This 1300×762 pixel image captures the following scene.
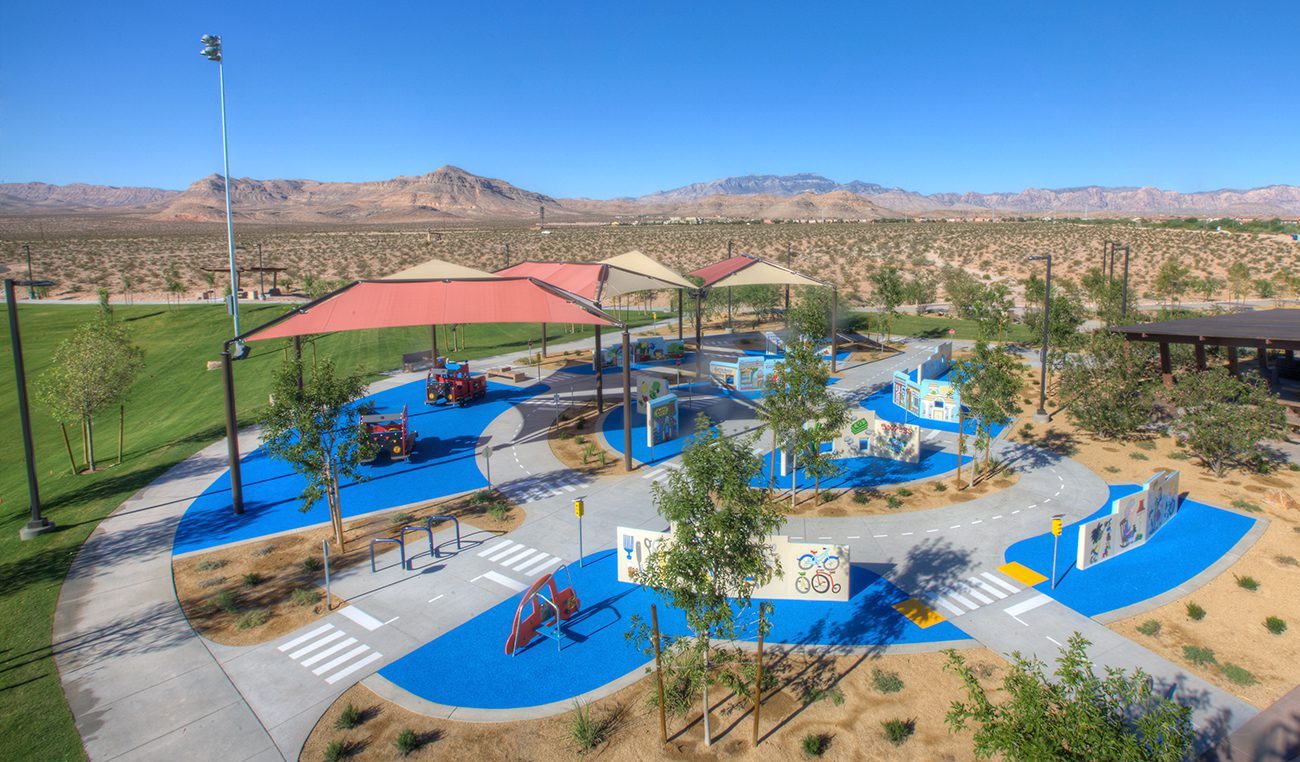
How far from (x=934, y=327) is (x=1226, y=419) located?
35.4 m

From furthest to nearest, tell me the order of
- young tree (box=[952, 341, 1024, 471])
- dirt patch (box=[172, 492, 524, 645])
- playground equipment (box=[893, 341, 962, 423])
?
playground equipment (box=[893, 341, 962, 423]), young tree (box=[952, 341, 1024, 471]), dirt patch (box=[172, 492, 524, 645])

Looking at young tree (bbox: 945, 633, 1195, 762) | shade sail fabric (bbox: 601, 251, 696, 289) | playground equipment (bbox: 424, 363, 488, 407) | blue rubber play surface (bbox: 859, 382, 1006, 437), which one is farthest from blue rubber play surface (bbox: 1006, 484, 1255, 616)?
playground equipment (bbox: 424, 363, 488, 407)

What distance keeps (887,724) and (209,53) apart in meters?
42.1

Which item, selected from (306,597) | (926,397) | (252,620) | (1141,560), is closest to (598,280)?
(926,397)

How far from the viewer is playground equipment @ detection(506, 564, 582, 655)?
42.6ft

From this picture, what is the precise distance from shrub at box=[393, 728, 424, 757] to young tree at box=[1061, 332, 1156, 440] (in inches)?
993

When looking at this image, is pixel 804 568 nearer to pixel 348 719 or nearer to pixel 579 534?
pixel 579 534

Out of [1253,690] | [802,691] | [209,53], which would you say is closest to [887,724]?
[802,691]

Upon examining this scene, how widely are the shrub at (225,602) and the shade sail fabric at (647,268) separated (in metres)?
22.8

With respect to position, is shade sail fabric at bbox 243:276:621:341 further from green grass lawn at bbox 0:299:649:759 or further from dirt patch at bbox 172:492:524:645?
dirt patch at bbox 172:492:524:645

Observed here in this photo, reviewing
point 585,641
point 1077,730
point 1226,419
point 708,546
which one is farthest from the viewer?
point 1226,419

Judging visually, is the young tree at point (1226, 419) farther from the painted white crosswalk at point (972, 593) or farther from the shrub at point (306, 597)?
the shrub at point (306, 597)

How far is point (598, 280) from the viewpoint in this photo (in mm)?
30625

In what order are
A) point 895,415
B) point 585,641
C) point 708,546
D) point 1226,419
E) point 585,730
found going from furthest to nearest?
point 895,415
point 1226,419
point 585,641
point 585,730
point 708,546
